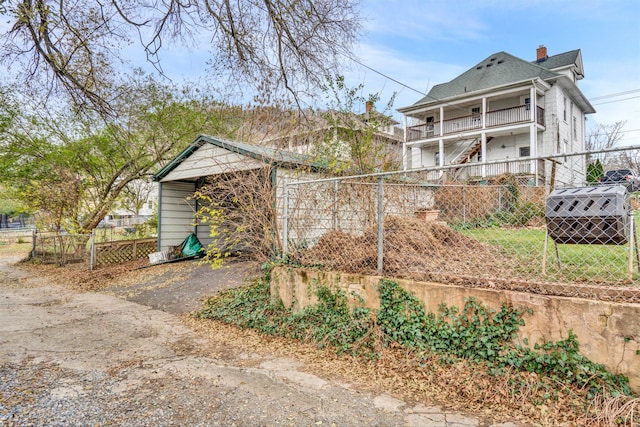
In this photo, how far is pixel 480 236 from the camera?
5492mm

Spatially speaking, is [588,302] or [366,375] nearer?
[588,302]

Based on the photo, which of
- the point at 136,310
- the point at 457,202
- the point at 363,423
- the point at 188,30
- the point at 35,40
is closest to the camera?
the point at 363,423

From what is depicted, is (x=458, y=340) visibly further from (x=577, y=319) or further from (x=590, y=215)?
(x=590, y=215)

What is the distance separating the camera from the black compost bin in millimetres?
2857

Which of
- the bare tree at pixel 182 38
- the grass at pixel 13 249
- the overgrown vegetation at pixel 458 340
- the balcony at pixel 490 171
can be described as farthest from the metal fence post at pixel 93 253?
the balcony at pixel 490 171

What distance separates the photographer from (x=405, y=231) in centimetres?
491

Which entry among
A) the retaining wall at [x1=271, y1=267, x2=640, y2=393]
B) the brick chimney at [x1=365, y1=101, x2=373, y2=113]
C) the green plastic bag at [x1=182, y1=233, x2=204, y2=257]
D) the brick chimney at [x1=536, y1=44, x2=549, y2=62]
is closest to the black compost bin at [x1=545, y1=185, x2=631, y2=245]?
the retaining wall at [x1=271, y1=267, x2=640, y2=393]

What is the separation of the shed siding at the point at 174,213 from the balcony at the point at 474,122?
1346 cm

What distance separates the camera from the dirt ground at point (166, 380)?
253 cm

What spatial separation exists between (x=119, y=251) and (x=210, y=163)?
15.2 ft

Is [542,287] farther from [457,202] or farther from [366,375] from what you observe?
[457,202]

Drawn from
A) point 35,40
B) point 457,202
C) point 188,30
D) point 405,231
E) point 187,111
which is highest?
point 187,111

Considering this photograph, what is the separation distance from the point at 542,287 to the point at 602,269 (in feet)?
4.07

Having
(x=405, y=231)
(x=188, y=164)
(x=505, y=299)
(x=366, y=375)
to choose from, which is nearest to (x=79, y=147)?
(x=188, y=164)
